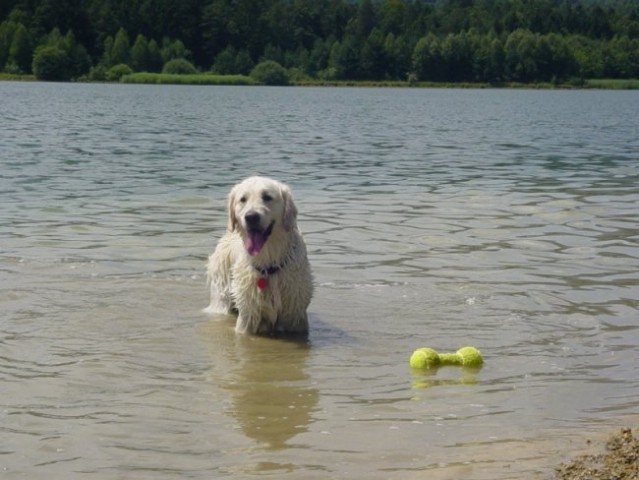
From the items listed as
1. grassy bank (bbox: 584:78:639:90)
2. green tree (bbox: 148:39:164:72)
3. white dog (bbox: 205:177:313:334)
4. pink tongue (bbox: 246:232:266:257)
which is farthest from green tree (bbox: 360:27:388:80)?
pink tongue (bbox: 246:232:266:257)

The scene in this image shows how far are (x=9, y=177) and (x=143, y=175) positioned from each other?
9.02ft

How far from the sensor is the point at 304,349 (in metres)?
9.53

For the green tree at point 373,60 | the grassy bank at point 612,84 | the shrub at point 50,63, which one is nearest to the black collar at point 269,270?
the shrub at point 50,63

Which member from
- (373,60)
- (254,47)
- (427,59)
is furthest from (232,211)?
(254,47)

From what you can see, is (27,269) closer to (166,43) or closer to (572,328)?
(572,328)

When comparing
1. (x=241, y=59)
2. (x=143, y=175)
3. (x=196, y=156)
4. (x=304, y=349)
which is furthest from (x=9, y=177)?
(x=241, y=59)

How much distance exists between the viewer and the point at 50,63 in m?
124

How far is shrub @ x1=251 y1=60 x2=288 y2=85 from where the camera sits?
133 meters

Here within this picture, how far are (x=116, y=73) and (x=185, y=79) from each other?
7.64 metres

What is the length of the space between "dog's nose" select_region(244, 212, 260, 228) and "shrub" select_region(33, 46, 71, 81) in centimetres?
11877

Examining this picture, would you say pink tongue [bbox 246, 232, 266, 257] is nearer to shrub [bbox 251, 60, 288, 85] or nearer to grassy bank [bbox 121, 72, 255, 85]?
grassy bank [bbox 121, 72, 255, 85]

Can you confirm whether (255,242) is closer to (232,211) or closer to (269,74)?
(232,211)

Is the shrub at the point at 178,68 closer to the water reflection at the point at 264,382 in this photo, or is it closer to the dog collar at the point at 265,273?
the water reflection at the point at 264,382

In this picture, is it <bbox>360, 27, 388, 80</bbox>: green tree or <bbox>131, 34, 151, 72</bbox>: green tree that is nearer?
<bbox>131, 34, 151, 72</bbox>: green tree
